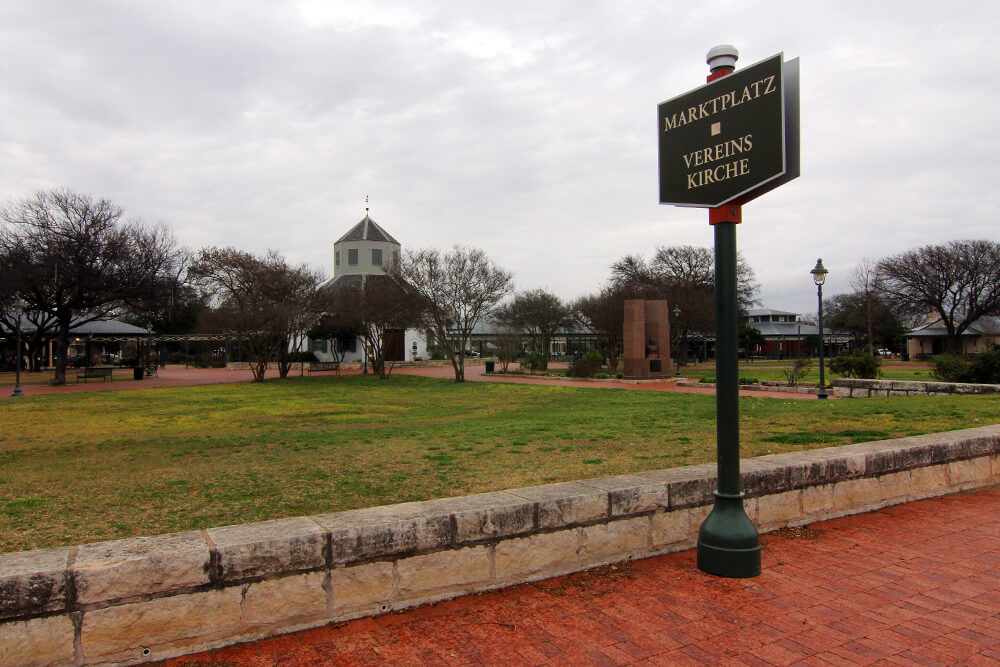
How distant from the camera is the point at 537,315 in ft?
168

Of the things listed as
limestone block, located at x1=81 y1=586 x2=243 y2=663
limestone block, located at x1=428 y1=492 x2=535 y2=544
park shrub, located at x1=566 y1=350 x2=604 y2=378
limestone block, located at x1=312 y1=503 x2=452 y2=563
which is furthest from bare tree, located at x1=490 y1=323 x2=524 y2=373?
limestone block, located at x1=81 y1=586 x2=243 y2=663

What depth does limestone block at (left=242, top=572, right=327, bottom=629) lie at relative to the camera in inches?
124

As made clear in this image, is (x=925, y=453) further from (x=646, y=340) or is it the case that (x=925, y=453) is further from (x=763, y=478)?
(x=646, y=340)

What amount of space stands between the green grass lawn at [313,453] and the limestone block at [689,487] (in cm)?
158

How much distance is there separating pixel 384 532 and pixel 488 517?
0.62 meters

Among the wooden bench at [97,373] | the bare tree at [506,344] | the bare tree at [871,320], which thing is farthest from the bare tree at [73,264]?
the bare tree at [871,320]

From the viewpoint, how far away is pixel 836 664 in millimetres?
2975

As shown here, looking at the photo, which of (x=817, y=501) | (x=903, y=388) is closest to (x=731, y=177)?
(x=817, y=501)

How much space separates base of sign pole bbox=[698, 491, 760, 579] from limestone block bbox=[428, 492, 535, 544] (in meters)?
1.15

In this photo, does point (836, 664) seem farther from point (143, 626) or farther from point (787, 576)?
point (143, 626)

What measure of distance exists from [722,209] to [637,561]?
2398mm

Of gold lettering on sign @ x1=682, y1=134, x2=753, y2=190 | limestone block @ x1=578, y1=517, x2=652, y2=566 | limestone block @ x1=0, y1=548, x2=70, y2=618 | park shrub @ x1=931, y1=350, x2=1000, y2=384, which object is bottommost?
limestone block @ x1=578, y1=517, x2=652, y2=566

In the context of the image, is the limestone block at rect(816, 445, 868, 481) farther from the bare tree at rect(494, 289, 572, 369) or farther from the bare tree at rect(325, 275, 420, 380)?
the bare tree at rect(494, 289, 572, 369)

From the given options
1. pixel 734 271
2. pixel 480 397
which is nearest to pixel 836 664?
pixel 734 271
